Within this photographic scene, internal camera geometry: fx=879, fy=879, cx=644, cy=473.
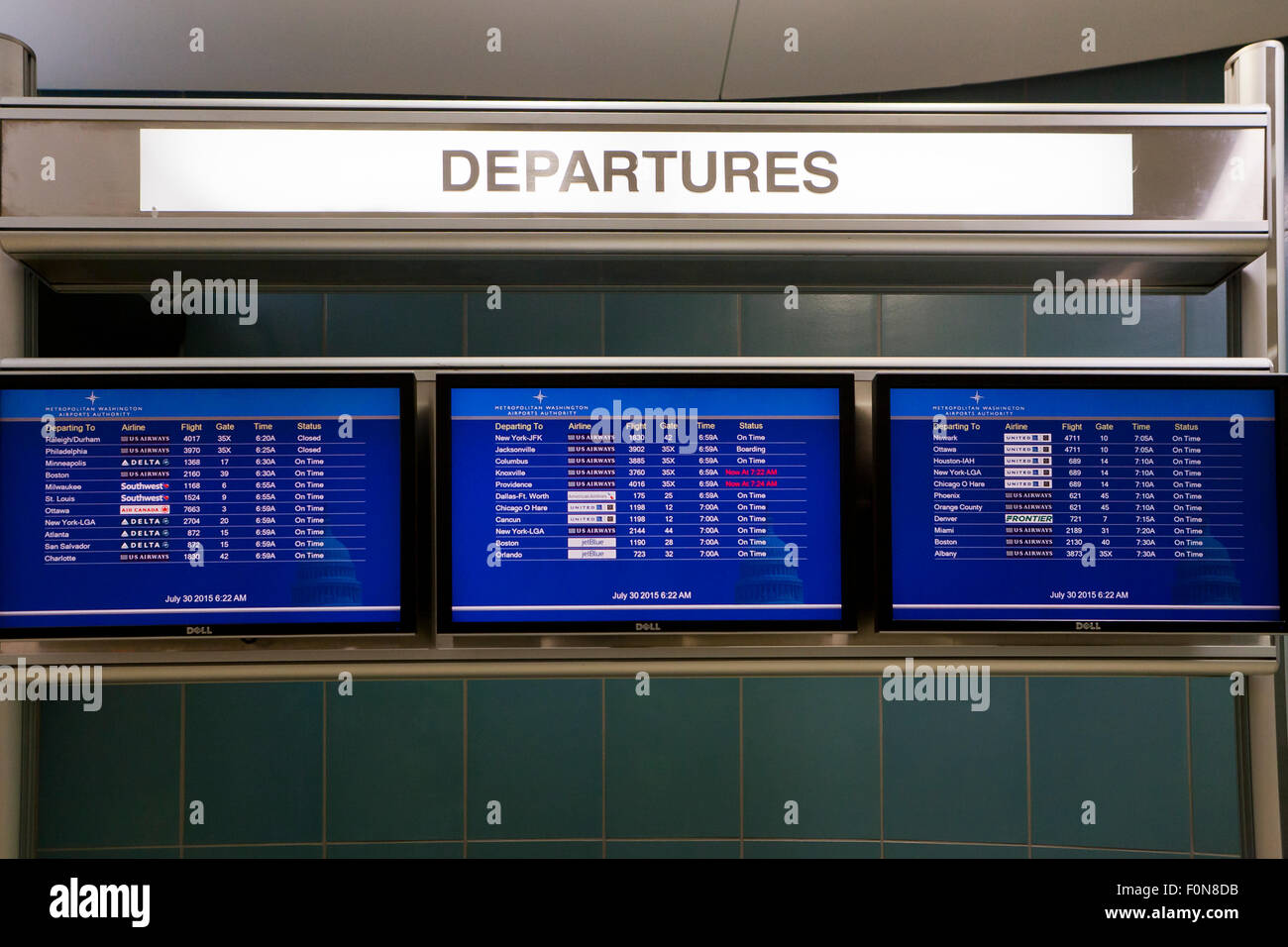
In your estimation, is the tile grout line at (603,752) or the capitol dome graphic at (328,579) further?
the tile grout line at (603,752)

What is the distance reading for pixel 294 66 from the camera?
132 inches

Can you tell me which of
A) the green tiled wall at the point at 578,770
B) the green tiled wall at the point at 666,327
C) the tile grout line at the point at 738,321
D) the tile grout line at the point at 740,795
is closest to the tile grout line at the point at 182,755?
the green tiled wall at the point at 578,770

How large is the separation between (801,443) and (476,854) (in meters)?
2.39

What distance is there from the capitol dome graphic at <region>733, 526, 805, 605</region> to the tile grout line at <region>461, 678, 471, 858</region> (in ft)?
6.30

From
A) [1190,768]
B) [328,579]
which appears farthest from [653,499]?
[1190,768]

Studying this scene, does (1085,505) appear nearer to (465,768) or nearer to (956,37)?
(956,37)

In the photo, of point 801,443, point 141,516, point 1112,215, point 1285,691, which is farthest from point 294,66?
point 1285,691

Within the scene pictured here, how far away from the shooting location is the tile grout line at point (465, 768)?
3426mm

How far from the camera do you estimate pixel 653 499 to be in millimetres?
1881

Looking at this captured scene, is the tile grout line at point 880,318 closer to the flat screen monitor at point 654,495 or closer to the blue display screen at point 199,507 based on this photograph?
the flat screen monitor at point 654,495
